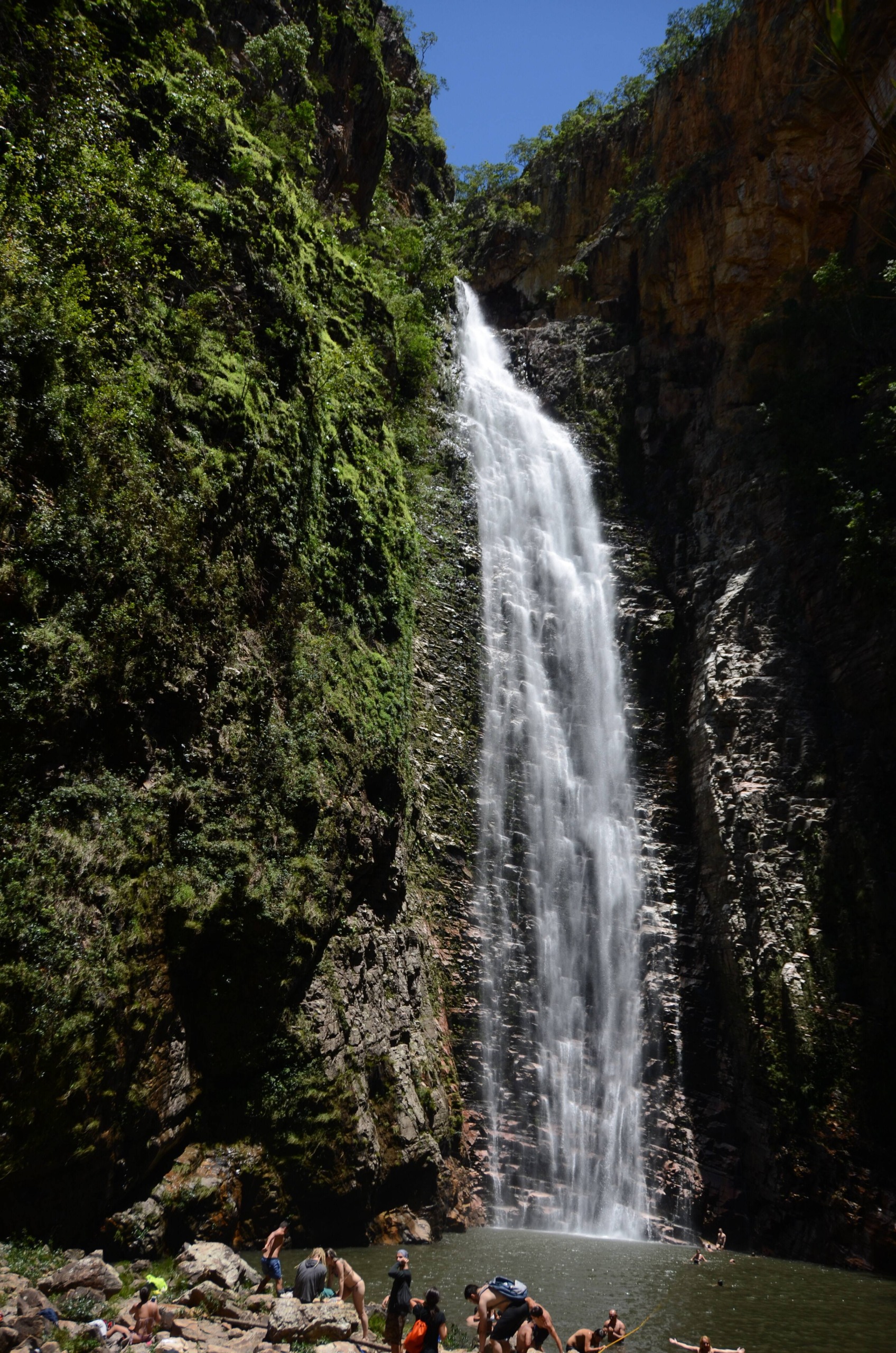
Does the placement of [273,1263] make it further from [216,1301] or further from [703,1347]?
[703,1347]

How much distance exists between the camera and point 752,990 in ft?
50.7

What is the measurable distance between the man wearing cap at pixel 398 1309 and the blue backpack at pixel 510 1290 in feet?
2.76

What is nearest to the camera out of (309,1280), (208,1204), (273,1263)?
(309,1280)

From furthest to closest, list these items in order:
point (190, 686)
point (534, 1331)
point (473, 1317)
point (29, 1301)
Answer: point (190, 686) → point (473, 1317) → point (534, 1331) → point (29, 1301)

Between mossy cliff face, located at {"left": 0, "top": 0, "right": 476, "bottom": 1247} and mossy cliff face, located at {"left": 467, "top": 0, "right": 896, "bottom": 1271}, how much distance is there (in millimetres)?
5831

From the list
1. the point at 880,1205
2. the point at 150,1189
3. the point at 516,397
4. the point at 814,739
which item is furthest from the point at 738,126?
the point at 150,1189

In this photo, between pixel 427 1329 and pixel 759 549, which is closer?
pixel 427 1329

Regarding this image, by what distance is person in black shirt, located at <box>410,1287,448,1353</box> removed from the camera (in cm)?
679

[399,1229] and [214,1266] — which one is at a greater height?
[214,1266]

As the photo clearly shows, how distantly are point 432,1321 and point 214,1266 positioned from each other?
3022mm

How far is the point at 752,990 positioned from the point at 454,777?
23.2ft

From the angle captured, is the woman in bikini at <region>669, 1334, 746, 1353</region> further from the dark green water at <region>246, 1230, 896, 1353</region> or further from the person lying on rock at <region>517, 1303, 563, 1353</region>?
the person lying on rock at <region>517, 1303, 563, 1353</region>

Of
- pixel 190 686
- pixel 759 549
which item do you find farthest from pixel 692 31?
pixel 190 686

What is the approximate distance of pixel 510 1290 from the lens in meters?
7.00
